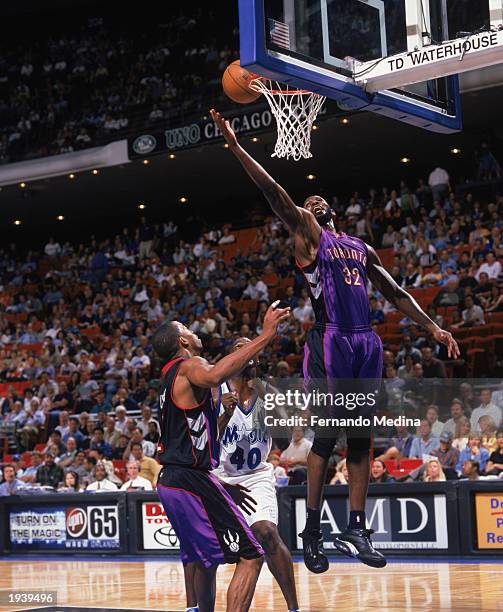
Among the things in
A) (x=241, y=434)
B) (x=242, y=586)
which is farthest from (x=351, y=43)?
(x=242, y=586)

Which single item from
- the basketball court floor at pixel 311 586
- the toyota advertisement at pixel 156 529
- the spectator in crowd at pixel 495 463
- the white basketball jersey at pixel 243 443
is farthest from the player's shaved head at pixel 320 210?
the toyota advertisement at pixel 156 529

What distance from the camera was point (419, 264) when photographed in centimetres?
1770

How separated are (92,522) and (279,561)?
23.9 feet

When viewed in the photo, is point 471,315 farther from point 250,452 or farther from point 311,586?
point 250,452

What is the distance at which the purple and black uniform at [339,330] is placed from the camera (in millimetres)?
6203

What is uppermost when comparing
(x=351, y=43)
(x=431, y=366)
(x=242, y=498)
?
(x=351, y=43)

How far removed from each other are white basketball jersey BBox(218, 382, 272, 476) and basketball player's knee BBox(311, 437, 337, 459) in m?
2.23

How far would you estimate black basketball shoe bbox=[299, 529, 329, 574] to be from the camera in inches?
252

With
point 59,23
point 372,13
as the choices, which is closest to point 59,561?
point 372,13

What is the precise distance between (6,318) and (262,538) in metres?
17.6

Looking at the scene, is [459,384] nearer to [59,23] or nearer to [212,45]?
[212,45]

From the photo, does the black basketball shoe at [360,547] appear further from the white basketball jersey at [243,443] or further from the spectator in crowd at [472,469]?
the spectator in crowd at [472,469]

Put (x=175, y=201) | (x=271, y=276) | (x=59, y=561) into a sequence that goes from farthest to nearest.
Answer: (x=175, y=201)
(x=271, y=276)
(x=59, y=561)

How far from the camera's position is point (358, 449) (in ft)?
21.0
